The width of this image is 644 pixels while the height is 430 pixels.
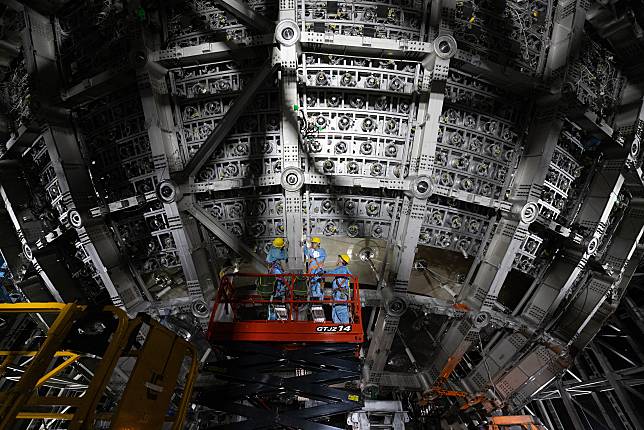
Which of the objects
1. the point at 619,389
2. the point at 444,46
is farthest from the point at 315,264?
the point at 619,389

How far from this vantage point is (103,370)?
3.38 m

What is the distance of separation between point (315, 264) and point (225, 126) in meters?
4.57

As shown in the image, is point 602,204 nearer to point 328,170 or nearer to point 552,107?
point 552,107

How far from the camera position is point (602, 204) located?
32.5 feet

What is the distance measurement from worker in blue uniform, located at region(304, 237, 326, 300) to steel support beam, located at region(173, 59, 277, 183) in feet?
12.8

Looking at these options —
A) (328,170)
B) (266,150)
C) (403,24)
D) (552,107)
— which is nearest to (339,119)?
(328,170)

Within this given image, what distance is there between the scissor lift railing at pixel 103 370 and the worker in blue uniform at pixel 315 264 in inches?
133

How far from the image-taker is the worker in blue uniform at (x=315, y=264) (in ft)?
24.6

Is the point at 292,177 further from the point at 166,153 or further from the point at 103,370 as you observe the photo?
the point at 103,370

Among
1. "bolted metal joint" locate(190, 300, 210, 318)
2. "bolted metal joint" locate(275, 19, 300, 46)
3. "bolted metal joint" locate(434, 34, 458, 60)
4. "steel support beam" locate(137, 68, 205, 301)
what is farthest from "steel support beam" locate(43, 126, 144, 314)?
"bolted metal joint" locate(434, 34, 458, 60)

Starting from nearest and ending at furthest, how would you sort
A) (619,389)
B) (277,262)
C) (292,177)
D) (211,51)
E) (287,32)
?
(287,32)
(277,262)
(211,51)
(292,177)
(619,389)

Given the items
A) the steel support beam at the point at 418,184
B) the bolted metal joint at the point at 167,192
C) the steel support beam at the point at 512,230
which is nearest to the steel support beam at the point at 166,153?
the bolted metal joint at the point at 167,192

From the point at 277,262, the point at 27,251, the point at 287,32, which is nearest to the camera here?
the point at 287,32

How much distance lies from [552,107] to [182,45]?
10921 millimetres
